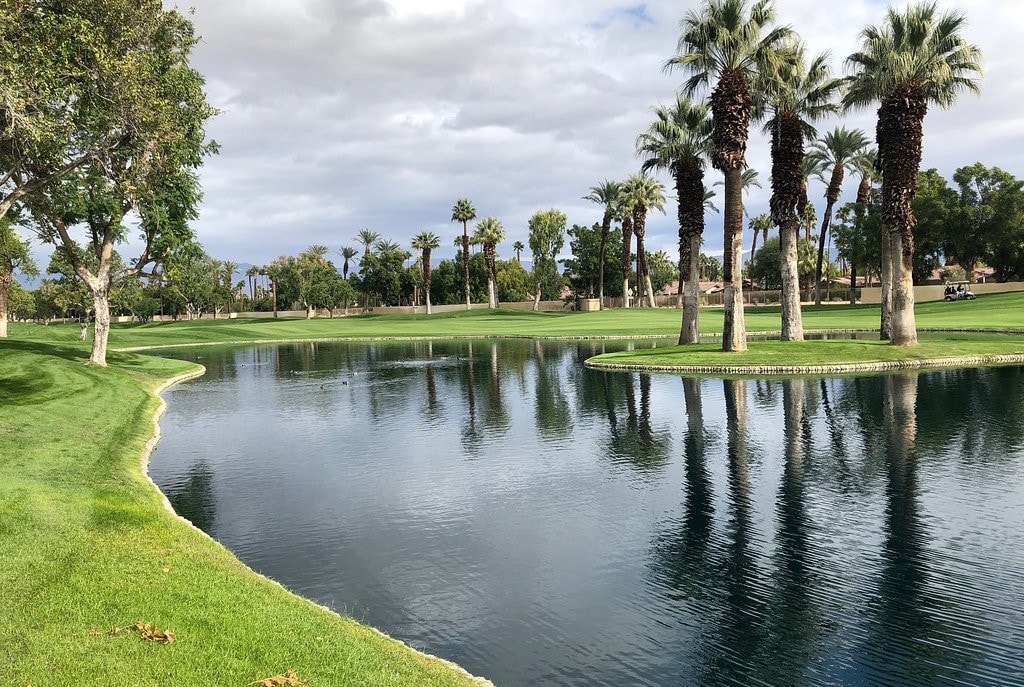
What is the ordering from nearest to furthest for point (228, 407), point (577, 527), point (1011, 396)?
point (577, 527)
point (1011, 396)
point (228, 407)

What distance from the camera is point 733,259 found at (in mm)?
39469

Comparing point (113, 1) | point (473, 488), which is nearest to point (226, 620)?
point (473, 488)

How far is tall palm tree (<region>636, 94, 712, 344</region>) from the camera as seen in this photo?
155ft

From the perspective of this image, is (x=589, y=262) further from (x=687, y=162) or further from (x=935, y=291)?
(x=687, y=162)

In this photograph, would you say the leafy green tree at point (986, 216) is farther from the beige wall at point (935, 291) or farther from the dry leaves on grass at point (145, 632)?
the dry leaves on grass at point (145, 632)

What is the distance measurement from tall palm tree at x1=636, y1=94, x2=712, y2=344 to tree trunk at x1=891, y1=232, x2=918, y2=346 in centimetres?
1113

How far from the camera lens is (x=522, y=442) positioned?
Answer: 2308cm

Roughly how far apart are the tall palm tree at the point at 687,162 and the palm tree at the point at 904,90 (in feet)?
30.8

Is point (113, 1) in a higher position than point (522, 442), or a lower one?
higher

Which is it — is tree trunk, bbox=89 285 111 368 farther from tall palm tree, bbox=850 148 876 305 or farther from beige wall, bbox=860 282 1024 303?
beige wall, bbox=860 282 1024 303

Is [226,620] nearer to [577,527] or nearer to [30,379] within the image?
[577,527]

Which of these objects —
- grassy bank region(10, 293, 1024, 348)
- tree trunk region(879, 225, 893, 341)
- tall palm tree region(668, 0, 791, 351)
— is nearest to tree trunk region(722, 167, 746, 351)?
tall palm tree region(668, 0, 791, 351)

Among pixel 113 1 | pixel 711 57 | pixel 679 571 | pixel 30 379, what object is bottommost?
pixel 679 571

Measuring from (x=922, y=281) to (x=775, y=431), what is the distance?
103 meters
